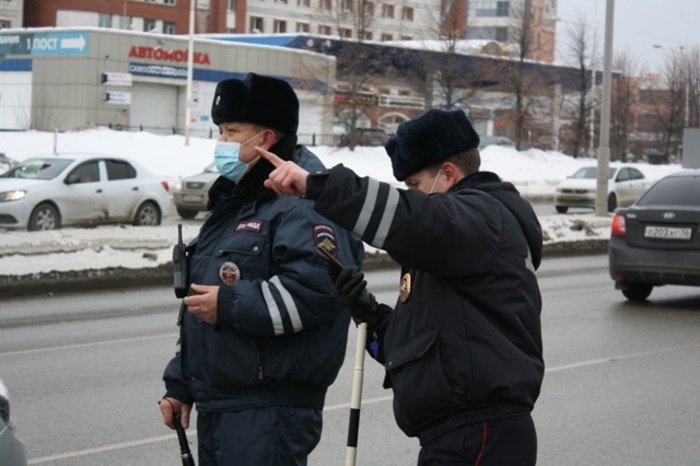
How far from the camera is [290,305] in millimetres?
3814

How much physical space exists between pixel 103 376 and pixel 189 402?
531cm

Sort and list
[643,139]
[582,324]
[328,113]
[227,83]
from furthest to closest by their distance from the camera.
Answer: [643,139] < [328,113] < [582,324] < [227,83]

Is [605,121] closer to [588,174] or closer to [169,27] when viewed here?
[588,174]

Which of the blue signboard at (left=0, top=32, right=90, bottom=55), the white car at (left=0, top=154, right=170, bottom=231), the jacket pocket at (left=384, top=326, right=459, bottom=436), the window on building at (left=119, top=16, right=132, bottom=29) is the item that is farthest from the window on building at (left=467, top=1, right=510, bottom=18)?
the jacket pocket at (left=384, top=326, right=459, bottom=436)

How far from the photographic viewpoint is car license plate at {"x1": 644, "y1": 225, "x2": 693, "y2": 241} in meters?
14.3

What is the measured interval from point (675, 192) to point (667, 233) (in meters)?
0.72

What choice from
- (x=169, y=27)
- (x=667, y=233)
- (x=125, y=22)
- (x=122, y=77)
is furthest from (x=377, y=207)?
(x=169, y=27)

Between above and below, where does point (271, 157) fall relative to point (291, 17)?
below

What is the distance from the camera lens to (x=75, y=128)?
55.2 meters

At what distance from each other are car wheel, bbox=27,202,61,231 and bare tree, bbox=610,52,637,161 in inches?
1983

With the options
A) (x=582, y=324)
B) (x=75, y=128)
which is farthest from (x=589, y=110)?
(x=582, y=324)

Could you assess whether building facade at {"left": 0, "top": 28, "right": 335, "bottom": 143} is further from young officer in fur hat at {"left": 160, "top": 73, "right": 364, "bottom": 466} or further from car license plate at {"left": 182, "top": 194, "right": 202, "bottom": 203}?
young officer in fur hat at {"left": 160, "top": 73, "right": 364, "bottom": 466}

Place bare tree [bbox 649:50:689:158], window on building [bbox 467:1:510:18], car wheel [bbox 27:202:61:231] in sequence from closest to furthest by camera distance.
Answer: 1. car wheel [bbox 27:202:61:231]
2. bare tree [bbox 649:50:689:158]
3. window on building [bbox 467:1:510:18]

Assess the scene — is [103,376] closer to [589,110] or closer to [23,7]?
[589,110]
